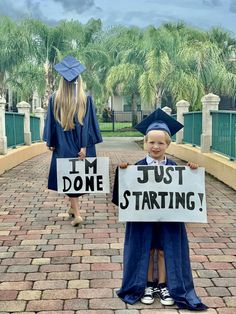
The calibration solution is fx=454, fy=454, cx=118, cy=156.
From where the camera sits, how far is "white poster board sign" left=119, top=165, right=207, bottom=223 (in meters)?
3.35

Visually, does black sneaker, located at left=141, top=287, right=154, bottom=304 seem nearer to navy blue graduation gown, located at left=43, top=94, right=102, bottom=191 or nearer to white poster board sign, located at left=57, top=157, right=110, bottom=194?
white poster board sign, located at left=57, top=157, right=110, bottom=194

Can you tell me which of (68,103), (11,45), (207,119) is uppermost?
(11,45)

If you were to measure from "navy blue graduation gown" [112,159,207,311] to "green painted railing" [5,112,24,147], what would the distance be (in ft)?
28.4

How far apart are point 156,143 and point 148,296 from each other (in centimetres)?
115

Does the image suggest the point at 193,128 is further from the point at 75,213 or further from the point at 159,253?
the point at 159,253

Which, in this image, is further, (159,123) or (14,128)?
(14,128)

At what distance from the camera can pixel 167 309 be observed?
10.9 ft

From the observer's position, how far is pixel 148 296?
11.2ft

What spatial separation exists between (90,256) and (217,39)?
28.9 metres

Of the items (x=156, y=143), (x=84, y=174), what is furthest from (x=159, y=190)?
(x=84, y=174)

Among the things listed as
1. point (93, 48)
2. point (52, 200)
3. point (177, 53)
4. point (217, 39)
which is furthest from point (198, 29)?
point (52, 200)

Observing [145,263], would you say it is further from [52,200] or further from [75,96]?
[52,200]

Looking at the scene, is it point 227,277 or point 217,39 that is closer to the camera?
point 227,277

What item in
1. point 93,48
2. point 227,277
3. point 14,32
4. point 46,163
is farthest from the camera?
point 93,48
